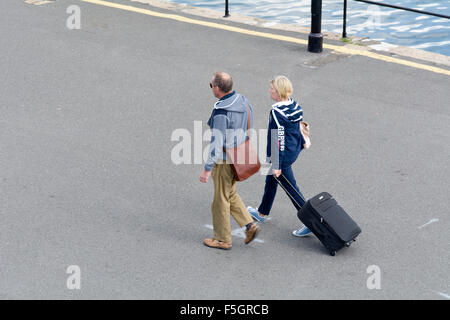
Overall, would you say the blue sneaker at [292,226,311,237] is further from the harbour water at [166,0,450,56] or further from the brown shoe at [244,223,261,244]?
the harbour water at [166,0,450,56]

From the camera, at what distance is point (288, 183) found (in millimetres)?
6836

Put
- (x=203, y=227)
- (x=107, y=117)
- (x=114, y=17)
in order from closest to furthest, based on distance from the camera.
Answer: (x=203, y=227) < (x=107, y=117) < (x=114, y=17)

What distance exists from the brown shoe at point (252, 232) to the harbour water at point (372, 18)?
855cm

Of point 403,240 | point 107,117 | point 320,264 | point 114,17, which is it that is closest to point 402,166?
point 403,240

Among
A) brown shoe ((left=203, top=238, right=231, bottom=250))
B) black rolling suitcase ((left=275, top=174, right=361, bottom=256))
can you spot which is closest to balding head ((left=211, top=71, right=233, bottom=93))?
black rolling suitcase ((left=275, top=174, right=361, bottom=256))

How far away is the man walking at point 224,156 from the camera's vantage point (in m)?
6.23

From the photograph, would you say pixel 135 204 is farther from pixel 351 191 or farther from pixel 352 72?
pixel 352 72

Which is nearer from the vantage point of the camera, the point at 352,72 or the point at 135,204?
the point at 135,204

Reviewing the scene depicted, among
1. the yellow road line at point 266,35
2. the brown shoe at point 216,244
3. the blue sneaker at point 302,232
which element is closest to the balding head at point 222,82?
the brown shoe at point 216,244

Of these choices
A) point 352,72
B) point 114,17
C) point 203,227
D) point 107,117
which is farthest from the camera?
point 114,17

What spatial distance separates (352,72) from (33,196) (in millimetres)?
5179

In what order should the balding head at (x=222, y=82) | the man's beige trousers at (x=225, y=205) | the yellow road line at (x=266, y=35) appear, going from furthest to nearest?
the yellow road line at (x=266, y=35) < the man's beige trousers at (x=225, y=205) < the balding head at (x=222, y=82)

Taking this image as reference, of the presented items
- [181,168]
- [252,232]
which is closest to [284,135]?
[252,232]

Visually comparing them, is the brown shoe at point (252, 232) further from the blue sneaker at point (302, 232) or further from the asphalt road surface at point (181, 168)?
the blue sneaker at point (302, 232)
